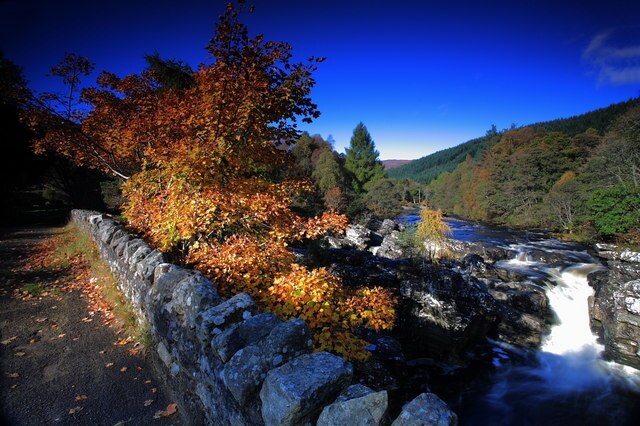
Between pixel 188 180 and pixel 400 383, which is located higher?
pixel 188 180

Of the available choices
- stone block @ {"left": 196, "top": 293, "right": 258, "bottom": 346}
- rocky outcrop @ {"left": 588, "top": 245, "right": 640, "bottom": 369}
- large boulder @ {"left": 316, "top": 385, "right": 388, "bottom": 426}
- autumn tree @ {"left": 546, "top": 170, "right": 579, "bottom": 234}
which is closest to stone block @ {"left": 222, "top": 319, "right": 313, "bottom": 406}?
stone block @ {"left": 196, "top": 293, "right": 258, "bottom": 346}

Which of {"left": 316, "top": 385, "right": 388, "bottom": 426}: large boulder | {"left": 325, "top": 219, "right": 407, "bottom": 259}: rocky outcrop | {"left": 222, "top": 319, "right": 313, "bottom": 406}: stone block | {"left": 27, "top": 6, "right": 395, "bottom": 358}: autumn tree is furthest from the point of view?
{"left": 325, "top": 219, "right": 407, "bottom": 259}: rocky outcrop

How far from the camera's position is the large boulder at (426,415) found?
5.92 ft

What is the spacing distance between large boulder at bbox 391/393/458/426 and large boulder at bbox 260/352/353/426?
0.53 meters

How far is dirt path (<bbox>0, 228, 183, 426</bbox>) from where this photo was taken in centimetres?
392

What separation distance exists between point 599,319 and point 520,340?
361cm

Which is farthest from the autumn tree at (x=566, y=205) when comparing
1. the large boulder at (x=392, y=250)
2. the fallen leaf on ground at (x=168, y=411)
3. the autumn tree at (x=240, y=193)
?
the fallen leaf on ground at (x=168, y=411)

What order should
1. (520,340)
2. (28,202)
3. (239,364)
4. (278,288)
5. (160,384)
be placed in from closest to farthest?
(239,364)
(160,384)
(278,288)
(520,340)
(28,202)

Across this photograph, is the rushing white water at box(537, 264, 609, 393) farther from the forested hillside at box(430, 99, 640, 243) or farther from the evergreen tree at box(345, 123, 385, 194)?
the evergreen tree at box(345, 123, 385, 194)

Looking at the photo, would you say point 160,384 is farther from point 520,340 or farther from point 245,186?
point 520,340

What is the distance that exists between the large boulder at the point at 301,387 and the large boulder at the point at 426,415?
0.53 meters

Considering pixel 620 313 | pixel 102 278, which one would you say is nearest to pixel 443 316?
pixel 620 313

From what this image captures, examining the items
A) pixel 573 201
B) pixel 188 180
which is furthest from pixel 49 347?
pixel 573 201

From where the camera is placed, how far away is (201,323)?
329cm
